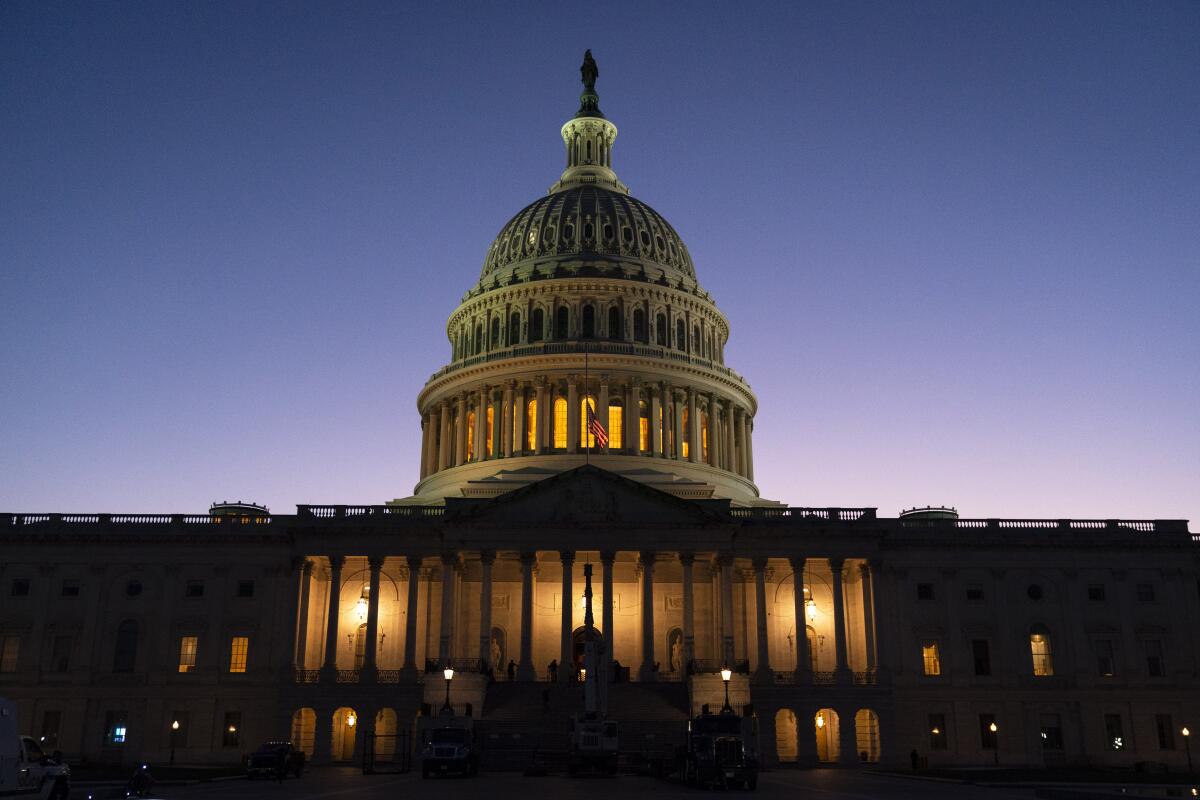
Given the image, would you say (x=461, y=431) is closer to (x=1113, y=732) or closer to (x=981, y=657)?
(x=981, y=657)

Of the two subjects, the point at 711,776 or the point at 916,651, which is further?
the point at 916,651

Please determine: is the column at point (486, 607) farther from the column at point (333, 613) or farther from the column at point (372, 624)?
the column at point (333, 613)

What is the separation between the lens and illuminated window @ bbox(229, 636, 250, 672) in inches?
2840

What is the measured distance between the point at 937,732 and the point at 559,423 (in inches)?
1424

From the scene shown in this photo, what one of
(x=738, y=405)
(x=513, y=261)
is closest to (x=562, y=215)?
(x=513, y=261)

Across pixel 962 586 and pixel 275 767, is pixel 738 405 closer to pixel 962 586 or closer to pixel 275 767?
pixel 962 586

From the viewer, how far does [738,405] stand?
322 ft

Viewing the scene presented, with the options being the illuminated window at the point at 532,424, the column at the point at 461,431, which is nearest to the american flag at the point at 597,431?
the illuminated window at the point at 532,424

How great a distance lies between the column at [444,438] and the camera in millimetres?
94625

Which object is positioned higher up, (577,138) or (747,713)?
(577,138)

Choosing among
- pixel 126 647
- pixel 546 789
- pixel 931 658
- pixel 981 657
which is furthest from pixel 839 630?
pixel 126 647

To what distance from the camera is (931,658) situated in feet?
Result: 239

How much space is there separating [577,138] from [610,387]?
35.7 metres

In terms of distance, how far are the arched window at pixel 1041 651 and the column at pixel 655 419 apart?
98.6ft
